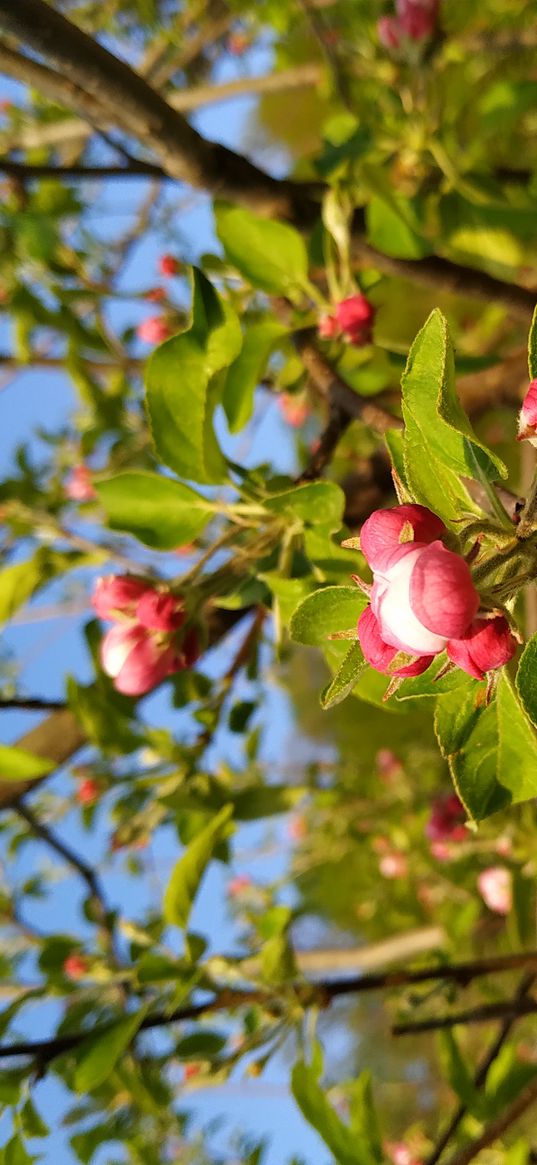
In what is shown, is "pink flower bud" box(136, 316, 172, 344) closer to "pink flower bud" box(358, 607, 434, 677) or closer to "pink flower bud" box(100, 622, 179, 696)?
"pink flower bud" box(100, 622, 179, 696)

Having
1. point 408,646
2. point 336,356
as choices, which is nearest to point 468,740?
point 408,646

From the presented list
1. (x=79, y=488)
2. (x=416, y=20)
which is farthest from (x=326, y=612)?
(x=79, y=488)

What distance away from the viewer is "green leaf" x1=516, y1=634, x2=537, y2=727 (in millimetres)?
333

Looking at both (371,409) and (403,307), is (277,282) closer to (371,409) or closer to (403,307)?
(371,409)

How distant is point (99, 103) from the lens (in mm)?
649

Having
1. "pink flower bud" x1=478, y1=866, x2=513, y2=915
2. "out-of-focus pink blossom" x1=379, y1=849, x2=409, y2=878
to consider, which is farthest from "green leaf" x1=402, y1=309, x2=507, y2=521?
"out-of-focus pink blossom" x1=379, y1=849, x2=409, y2=878

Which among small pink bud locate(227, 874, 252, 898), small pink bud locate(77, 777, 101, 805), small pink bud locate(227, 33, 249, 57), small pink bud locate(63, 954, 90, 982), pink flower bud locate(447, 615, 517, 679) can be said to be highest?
small pink bud locate(227, 33, 249, 57)

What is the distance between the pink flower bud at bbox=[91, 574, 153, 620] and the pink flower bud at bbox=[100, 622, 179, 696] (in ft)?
0.04

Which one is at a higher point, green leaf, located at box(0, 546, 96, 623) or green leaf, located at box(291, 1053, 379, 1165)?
green leaf, located at box(0, 546, 96, 623)

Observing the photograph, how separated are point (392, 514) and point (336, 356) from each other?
1.64ft

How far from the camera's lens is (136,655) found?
599mm

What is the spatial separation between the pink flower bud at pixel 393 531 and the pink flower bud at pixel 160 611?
0.27 meters

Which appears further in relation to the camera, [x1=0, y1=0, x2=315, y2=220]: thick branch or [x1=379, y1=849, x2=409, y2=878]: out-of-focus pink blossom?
[x1=379, y1=849, x2=409, y2=878]: out-of-focus pink blossom

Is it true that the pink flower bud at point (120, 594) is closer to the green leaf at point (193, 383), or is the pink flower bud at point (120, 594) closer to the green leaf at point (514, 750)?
the green leaf at point (193, 383)
